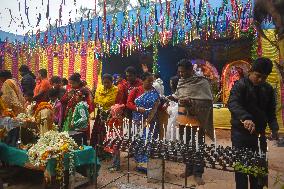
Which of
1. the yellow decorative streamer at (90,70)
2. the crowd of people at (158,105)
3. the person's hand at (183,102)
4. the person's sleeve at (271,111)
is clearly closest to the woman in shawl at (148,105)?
the crowd of people at (158,105)

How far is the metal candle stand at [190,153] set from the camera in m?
2.95

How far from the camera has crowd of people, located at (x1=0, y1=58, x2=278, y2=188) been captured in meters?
3.52

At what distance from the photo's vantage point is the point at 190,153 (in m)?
3.28

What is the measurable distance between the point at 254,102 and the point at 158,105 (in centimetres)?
195

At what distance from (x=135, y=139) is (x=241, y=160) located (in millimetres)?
1430

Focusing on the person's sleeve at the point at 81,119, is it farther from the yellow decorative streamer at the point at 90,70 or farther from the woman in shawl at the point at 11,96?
the yellow decorative streamer at the point at 90,70

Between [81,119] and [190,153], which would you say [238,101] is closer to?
[190,153]

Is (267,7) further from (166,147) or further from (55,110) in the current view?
(55,110)

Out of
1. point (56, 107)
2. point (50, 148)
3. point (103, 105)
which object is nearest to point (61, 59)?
point (103, 105)

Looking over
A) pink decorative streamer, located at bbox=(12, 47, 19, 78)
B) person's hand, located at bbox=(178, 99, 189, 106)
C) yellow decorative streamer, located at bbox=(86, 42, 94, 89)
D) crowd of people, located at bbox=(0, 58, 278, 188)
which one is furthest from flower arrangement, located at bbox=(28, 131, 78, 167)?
pink decorative streamer, located at bbox=(12, 47, 19, 78)

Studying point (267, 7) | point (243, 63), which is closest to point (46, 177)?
point (267, 7)

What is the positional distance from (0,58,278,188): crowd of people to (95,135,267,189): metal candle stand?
31 centimetres

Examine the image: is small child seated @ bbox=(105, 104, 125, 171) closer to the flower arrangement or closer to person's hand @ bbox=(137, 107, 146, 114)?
person's hand @ bbox=(137, 107, 146, 114)

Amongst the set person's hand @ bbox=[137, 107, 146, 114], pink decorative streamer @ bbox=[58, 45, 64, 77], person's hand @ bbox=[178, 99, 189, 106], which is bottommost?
person's hand @ bbox=[137, 107, 146, 114]
